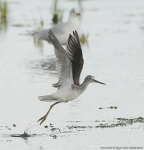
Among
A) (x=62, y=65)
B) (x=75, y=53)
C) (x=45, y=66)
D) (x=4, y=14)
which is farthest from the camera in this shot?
(x=4, y=14)

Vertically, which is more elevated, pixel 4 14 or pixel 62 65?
pixel 62 65

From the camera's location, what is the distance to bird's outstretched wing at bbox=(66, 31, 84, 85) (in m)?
6.87

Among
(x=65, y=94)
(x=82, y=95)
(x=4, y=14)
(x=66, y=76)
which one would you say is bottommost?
(x=4, y=14)

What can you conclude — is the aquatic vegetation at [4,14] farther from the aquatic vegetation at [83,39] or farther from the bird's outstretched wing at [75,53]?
the bird's outstretched wing at [75,53]

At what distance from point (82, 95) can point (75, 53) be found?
1.84 m

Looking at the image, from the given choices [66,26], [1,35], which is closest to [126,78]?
[66,26]

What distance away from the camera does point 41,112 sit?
7.55 metres

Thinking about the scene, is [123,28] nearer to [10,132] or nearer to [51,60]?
[51,60]

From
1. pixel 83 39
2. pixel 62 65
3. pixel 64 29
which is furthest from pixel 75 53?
pixel 83 39

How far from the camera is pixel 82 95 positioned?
8.74m

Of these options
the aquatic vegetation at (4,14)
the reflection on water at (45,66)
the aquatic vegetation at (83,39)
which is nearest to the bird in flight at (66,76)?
the reflection on water at (45,66)

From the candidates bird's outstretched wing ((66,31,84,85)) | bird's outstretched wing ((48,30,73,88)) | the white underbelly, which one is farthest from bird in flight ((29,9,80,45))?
the white underbelly

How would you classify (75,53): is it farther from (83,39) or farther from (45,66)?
(83,39)

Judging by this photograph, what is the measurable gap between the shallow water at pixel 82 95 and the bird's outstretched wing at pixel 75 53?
736mm
